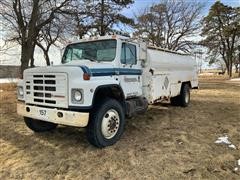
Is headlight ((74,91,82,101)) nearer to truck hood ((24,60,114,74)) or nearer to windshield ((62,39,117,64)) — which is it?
truck hood ((24,60,114,74))

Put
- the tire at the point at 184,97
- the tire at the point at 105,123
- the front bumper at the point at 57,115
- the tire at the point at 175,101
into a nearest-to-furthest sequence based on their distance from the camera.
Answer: the front bumper at the point at 57,115
the tire at the point at 105,123
the tire at the point at 184,97
the tire at the point at 175,101

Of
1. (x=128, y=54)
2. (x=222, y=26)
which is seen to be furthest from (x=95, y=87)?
(x=222, y=26)

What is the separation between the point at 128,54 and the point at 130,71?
41 centimetres

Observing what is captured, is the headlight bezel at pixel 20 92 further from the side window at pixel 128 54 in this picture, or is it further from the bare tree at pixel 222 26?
the bare tree at pixel 222 26

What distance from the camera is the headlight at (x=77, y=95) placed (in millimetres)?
5184

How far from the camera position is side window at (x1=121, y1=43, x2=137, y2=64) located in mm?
6574

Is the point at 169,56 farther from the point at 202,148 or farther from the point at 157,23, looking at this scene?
the point at 157,23

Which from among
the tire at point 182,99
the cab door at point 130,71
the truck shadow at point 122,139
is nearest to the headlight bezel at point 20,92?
the truck shadow at point 122,139

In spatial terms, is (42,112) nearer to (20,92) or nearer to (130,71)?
(20,92)

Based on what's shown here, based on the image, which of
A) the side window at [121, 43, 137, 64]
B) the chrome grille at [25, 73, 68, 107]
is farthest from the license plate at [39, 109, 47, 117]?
the side window at [121, 43, 137, 64]

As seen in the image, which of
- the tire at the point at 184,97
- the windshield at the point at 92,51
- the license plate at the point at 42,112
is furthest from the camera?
the tire at the point at 184,97

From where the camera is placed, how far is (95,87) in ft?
17.5

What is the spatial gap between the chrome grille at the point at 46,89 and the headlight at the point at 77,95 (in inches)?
7.0

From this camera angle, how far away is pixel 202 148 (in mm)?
5793
